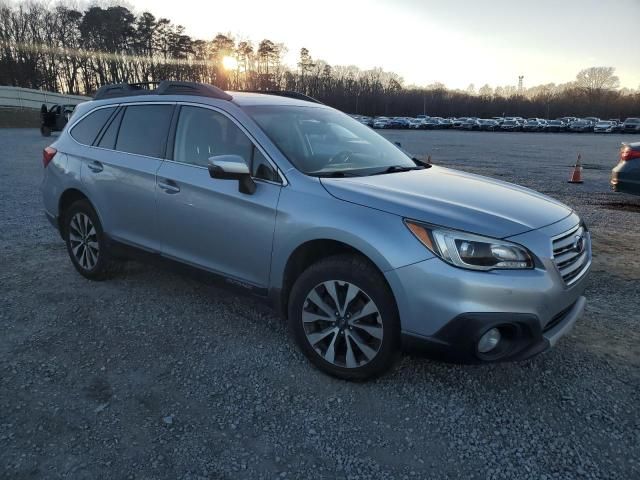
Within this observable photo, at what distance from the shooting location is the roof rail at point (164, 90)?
12.4 feet

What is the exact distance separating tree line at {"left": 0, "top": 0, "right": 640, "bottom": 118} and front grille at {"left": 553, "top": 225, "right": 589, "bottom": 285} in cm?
6140

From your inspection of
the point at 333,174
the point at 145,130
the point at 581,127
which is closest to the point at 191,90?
the point at 145,130

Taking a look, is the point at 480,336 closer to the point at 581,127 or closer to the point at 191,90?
the point at 191,90

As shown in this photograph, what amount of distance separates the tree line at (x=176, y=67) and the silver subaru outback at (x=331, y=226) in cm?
5968

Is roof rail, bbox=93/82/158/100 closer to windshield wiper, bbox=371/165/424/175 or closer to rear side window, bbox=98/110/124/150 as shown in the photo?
rear side window, bbox=98/110/124/150

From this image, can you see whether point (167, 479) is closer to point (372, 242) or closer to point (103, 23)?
point (372, 242)

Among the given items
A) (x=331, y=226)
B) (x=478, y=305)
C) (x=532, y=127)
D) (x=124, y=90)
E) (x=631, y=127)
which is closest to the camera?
(x=478, y=305)

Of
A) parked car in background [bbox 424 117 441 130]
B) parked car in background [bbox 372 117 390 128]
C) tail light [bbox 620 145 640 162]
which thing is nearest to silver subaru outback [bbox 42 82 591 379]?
tail light [bbox 620 145 640 162]

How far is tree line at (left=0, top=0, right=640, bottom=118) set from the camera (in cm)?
6706

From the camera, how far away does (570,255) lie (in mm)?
2879

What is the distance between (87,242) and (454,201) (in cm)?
352

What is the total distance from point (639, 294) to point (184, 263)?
4143 mm

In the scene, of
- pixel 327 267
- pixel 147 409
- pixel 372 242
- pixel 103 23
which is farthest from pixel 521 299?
pixel 103 23

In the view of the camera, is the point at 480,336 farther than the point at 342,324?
No
